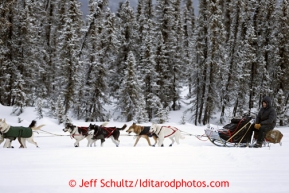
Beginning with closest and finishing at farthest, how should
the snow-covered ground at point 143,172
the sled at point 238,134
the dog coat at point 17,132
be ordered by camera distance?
the snow-covered ground at point 143,172
the dog coat at point 17,132
the sled at point 238,134

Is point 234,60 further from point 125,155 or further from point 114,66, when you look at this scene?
point 125,155

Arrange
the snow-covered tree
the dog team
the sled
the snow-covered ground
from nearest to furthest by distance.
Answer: the snow-covered ground < the dog team < the sled < the snow-covered tree

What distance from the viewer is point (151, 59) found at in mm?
30969

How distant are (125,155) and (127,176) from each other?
2.49m

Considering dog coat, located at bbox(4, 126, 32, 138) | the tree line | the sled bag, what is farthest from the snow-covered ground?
the tree line

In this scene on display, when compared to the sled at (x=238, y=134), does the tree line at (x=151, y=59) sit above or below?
above

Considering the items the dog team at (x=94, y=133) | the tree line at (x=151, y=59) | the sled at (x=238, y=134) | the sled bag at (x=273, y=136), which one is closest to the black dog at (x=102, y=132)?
the dog team at (x=94, y=133)

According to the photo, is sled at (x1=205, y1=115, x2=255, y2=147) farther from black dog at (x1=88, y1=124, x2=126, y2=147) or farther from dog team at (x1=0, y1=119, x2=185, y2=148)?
black dog at (x1=88, y1=124, x2=126, y2=147)

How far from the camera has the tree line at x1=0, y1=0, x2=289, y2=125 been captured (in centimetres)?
2844

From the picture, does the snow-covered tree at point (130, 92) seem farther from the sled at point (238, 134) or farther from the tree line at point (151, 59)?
the sled at point (238, 134)

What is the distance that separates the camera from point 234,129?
11180 mm

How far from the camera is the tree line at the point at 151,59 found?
2844 cm

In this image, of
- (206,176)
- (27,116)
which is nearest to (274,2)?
(27,116)

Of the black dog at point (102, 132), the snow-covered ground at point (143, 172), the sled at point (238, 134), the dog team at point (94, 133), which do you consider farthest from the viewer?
the black dog at point (102, 132)
